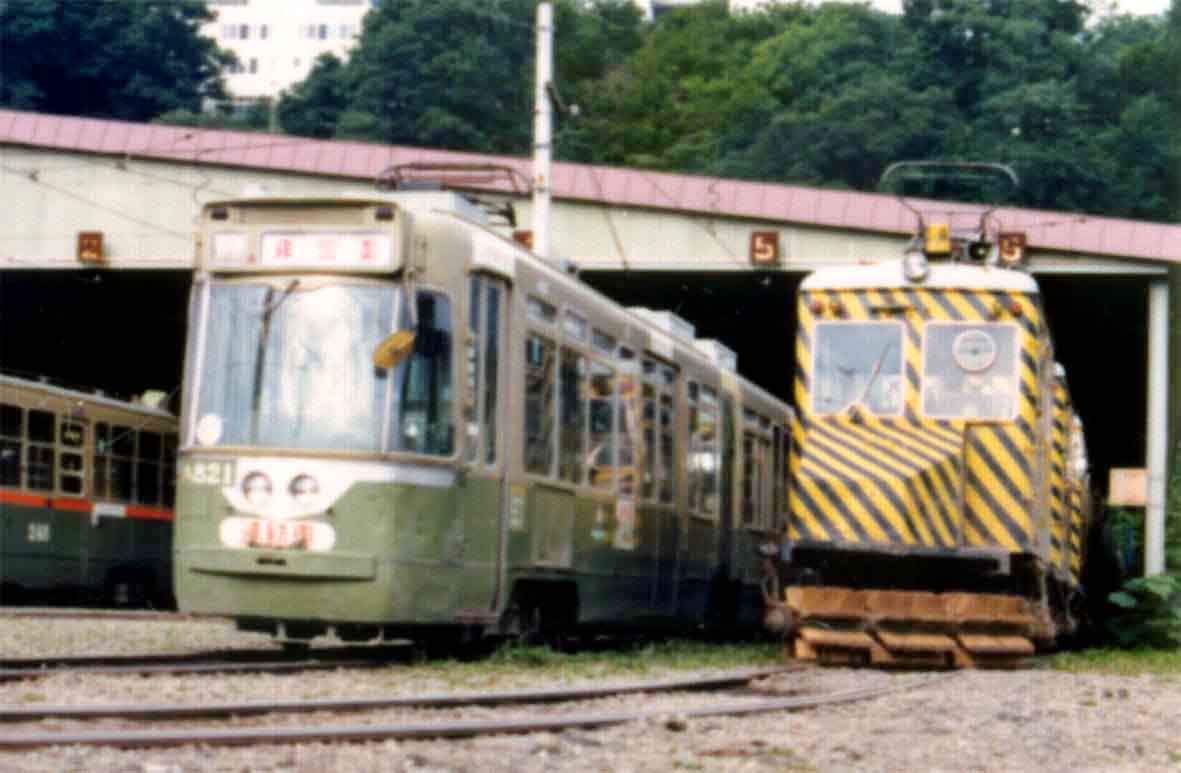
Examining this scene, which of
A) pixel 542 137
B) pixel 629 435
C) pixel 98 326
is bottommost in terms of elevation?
pixel 629 435

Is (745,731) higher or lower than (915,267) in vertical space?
lower

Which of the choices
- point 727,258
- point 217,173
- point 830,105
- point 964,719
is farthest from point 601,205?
point 830,105

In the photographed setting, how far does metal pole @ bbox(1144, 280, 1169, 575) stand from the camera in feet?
83.3

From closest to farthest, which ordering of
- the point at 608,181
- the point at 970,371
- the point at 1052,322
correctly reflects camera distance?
the point at 970,371
the point at 608,181
the point at 1052,322

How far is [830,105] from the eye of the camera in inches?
2776

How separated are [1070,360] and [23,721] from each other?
32800mm

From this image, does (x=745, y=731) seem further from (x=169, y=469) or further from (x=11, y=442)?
(x=169, y=469)

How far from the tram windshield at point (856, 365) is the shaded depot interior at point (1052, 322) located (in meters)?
12.9

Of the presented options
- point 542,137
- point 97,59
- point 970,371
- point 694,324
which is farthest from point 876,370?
point 97,59

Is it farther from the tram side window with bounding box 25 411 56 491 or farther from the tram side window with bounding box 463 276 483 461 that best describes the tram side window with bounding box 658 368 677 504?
the tram side window with bounding box 25 411 56 491

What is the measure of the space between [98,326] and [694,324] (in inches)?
452

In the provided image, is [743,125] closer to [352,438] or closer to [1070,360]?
[1070,360]

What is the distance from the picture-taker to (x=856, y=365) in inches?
641

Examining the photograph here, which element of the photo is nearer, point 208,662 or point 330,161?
point 208,662
